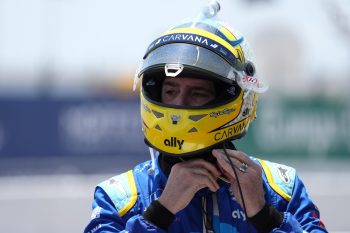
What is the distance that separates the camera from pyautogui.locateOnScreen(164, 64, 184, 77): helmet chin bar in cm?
213

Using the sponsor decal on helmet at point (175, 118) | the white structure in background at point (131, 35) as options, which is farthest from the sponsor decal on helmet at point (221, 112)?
the white structure in background at point (131, 35)

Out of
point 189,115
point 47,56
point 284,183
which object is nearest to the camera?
point 189,115

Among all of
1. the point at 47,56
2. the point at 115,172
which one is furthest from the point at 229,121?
the point at 47,56

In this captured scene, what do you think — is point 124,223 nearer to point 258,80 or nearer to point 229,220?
point 229,220

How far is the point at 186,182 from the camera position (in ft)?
6.72

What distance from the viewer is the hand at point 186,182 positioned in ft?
6.66

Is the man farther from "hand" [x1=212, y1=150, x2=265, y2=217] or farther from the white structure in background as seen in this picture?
the white structure in background

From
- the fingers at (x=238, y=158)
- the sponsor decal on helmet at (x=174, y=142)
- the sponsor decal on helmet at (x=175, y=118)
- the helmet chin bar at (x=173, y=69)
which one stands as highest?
the helmet chin bar at (x=173, y=69)

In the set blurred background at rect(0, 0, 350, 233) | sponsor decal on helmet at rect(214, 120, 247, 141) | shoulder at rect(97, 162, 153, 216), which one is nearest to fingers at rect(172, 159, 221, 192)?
sponsor decal on helmet at rect(214, 120, 247, 141)

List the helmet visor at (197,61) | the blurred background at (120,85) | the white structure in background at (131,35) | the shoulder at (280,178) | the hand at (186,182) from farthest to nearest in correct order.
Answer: the white structure in background at (131,35), the blurred background at (120,85), the shoulder at (280,178), the helmet visor at (197,61), the hand at (186,182)

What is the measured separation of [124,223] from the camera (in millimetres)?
2162

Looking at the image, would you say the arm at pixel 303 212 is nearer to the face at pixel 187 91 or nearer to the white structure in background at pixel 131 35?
the face at pixel 187 91

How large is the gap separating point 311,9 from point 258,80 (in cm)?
639

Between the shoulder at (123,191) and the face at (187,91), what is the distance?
282 mm
